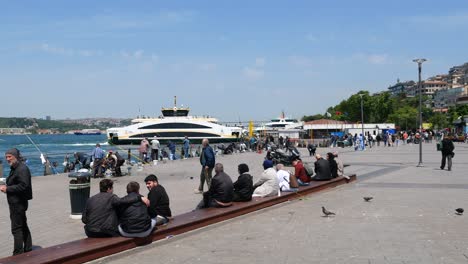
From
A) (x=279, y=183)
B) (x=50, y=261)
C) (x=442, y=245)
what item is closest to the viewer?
(x=50, y=261)

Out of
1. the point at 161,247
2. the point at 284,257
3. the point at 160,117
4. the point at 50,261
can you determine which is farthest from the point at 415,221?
the point at 160,117

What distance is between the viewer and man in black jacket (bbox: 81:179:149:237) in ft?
23.6

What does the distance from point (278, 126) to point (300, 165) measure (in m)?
97.7

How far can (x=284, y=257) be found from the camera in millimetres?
6836

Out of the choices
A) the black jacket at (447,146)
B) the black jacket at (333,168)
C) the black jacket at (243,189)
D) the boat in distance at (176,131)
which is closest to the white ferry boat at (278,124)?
the boat in distance at (176,131)

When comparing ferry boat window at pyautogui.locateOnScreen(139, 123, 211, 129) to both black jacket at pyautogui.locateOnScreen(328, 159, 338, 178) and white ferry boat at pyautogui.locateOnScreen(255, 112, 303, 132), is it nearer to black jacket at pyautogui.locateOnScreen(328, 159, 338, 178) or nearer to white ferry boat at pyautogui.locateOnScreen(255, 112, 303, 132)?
white ferry boat at pyautogui.locateOnScreen(255, 112, 303, 132)

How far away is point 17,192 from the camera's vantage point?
683 centimetres

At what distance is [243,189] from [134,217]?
3.69 m

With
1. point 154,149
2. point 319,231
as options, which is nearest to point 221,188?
point 319,231

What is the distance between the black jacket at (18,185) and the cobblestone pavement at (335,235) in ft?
4.52

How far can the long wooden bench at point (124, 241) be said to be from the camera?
20.6ft

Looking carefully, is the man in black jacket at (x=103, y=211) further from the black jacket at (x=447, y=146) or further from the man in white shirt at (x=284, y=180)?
the black jacket at (x=447, y=146)

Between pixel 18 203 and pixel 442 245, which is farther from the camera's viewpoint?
pixel 442 245

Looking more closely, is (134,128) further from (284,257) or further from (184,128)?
(284,257)
